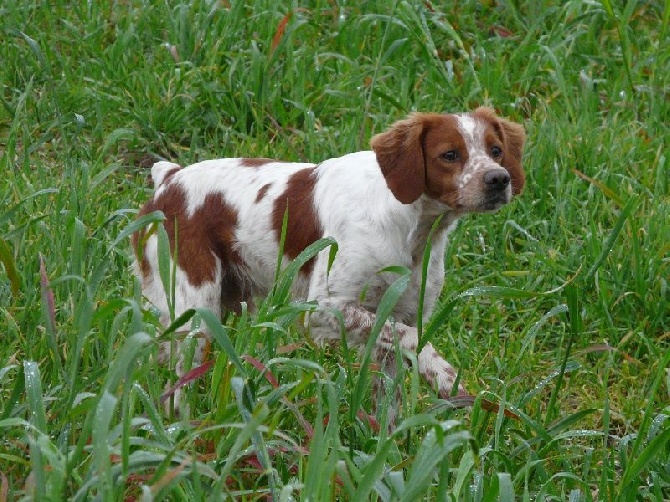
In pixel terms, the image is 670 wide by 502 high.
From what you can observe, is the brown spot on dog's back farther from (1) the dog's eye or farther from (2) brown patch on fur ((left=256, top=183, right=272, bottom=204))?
(1) the dog's eye

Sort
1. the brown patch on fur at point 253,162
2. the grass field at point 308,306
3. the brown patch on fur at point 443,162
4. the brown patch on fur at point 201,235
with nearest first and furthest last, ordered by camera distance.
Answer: the grass field at point 308,306, the brown patch on fur at point 443,162, the brown patch on fur at point 201,235, the brown patch on fur at point 253,162

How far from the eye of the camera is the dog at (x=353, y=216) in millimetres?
4711

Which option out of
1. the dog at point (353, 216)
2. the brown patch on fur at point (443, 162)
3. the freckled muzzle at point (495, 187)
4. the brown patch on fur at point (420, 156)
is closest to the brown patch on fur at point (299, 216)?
the dog at point (353, 216)

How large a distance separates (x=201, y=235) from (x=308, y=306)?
1499 mm

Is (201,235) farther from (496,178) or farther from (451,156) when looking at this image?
(496,178)

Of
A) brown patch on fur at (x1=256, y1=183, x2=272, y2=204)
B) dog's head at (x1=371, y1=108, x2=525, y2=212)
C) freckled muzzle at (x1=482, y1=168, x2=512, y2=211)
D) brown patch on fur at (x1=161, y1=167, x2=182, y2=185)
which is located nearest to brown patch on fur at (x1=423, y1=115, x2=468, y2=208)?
dog's head at (x1=371, y1=108, x2=525, y2=212)

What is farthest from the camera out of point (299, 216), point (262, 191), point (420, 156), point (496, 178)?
point (262, 191)

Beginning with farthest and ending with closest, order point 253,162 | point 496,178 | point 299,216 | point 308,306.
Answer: point 253,162
point 299,216
point 496,178
point 308,306

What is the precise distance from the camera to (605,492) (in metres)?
3.63

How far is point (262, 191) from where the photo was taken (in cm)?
511

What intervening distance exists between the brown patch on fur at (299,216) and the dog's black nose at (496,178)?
62 centimetres

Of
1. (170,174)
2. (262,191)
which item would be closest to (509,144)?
(262,191)

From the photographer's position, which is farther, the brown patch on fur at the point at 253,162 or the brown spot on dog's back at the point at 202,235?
the brown patch on fur at the point at 253,162

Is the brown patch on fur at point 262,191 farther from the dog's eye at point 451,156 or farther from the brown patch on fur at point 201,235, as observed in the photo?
the dog's eye at point 451,156
